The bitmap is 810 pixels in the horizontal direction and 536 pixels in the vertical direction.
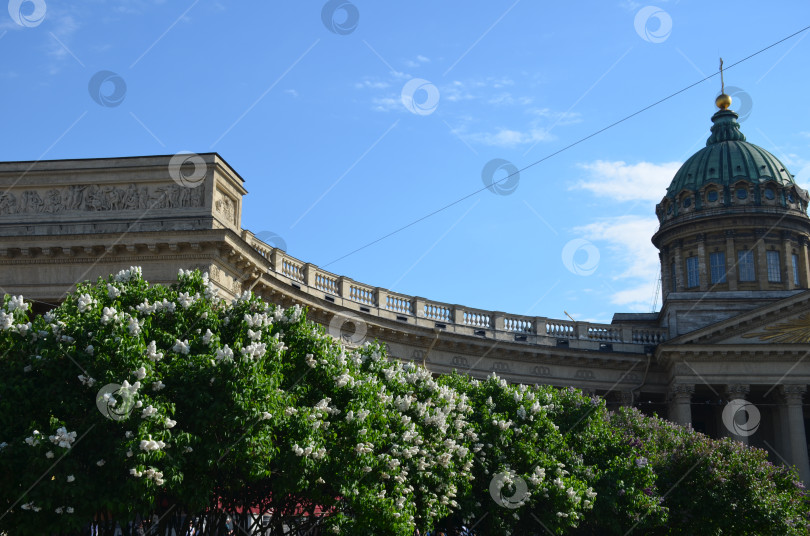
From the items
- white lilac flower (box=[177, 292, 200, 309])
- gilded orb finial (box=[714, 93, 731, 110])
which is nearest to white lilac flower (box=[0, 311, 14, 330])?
white lilac flower (box=[177, 292, 200, 309])

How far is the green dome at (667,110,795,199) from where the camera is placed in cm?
7819

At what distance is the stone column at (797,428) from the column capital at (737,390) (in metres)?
2.00

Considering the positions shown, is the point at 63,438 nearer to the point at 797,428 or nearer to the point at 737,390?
the point at 737,390

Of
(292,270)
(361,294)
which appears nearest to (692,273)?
(361,294)

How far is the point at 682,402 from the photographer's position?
56.2 m

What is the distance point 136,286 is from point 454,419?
10.3 meters

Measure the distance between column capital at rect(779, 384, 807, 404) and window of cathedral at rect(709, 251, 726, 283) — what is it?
19.2 m

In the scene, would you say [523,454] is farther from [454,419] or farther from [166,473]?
[166,473]

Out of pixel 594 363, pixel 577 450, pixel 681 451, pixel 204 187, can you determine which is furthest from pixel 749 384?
pixel 204 187

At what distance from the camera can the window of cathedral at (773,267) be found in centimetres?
7419

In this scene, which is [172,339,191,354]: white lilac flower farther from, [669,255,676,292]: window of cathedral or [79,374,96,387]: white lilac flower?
[669,255,676,292]: window of cathedral

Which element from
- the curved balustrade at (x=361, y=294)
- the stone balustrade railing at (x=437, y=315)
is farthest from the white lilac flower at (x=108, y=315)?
the curved balustrade at (x=361, y=294)

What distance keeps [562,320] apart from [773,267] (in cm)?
2329

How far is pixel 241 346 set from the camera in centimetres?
2477
